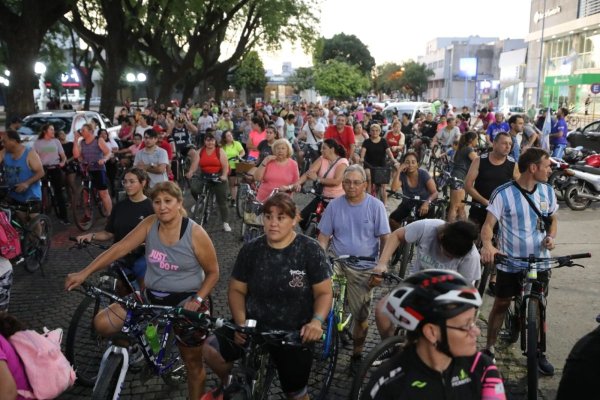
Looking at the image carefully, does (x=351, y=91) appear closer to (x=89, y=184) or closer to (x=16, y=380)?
(x=89, y=184)

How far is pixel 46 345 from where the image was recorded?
2.85 metres

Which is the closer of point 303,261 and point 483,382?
point 483,382

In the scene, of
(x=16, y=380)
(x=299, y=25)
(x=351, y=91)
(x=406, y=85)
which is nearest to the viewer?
(x=16, y=380)

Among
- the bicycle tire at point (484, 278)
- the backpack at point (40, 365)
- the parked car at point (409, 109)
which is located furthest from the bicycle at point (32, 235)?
the parked car at point (409, 109)

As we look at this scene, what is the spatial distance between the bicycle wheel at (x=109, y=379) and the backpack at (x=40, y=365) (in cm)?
23

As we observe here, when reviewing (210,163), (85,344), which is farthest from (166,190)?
(210,163)

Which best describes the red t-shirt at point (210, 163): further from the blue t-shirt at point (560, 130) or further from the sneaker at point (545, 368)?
the blue t-shirt at point (560, 130)

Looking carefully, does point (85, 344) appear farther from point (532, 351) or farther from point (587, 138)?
point (587, 138)

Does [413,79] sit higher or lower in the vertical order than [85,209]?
higher

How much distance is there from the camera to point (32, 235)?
7.29 meters

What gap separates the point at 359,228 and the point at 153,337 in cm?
191

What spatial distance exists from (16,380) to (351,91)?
54535 mm

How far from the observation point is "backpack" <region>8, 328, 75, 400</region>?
2.75 meters

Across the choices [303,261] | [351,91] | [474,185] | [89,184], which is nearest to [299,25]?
[351,91]
